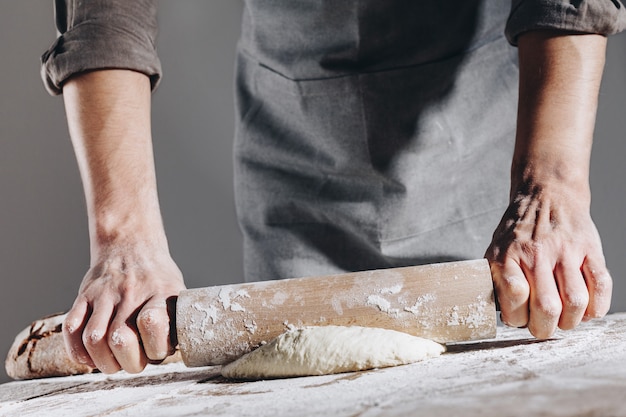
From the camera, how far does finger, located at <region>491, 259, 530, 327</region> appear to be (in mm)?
1072

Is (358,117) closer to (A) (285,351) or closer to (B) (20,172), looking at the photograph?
(A) (285,351)

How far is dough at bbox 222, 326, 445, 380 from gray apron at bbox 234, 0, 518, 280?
73 centimetres

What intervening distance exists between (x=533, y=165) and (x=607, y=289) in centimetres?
27

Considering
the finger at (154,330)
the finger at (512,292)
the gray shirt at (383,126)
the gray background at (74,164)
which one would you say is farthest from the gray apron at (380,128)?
the gray background at (74,164)

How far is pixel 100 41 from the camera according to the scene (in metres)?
1.41

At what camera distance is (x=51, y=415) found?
95 cm

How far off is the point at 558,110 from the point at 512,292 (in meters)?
0.41

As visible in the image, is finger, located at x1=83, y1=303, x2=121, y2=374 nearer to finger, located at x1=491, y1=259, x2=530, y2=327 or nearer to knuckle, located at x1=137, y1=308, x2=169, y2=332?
knuckle, located at x1=137, y1=308, x2=169, y2=332

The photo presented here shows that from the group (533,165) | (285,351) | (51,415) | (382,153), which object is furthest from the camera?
(382,153)

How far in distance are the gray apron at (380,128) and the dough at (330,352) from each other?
2.38 ft

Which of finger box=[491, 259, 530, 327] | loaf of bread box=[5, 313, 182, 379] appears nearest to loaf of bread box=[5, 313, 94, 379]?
loaf of bread box=[5, 313, 182, 379]

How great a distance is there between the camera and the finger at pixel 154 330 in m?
Result: 1.11

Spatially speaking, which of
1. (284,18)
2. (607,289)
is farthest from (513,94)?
(607,289)

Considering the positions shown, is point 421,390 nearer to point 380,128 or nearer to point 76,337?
point 76,337
